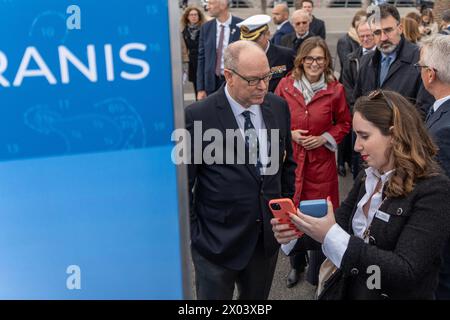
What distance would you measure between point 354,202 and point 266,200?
440 millimetres

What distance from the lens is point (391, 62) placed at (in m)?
3.72

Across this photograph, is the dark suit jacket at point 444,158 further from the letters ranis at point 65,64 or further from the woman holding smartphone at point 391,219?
the letters ranis at point 65,64

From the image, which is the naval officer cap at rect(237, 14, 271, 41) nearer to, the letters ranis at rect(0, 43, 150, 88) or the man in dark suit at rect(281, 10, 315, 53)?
the man in dark suit at rect(281, 10, 315, 53)

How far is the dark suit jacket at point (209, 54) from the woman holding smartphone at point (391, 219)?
399 cm

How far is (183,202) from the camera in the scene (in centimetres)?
131

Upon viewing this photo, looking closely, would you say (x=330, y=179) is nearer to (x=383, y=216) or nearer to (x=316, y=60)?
(x=316, y=60)

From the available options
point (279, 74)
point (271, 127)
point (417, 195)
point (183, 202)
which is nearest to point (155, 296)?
point (183, 202)

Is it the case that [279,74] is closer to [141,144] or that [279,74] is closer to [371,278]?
[371,278]

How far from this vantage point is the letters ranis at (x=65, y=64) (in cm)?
120

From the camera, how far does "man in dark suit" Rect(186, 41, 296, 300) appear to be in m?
2.26

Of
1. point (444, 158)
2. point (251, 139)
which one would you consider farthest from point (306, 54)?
point (444, 158)

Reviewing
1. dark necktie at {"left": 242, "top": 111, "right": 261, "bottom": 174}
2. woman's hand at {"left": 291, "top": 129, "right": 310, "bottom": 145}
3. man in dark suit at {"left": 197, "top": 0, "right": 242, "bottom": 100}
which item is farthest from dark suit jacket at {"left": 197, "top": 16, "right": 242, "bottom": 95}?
dark necktie at {"left": 242, "top": 111, "right": 261, "bottom": 174}

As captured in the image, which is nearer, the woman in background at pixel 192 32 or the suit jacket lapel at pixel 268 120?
the suit jacket lapel at pixel 268 120

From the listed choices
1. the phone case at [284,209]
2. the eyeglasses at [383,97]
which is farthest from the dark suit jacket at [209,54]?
the phone case at [284,209]
